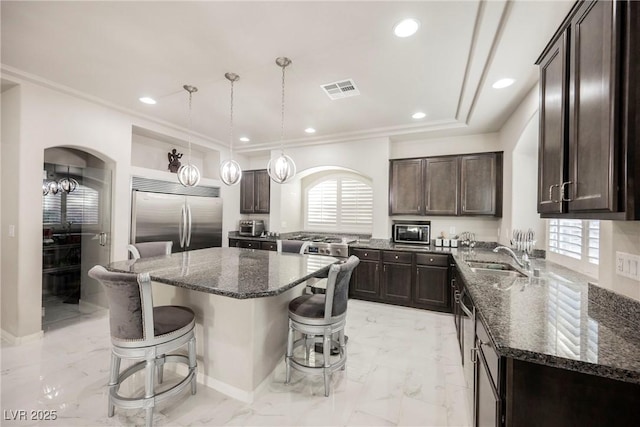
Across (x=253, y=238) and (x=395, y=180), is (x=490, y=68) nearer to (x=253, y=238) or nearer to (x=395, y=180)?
(x=395, y=180)

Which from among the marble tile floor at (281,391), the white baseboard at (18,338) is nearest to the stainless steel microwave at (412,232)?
the marble tile floor at (281,391)

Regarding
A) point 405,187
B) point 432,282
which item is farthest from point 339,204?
point 432,282

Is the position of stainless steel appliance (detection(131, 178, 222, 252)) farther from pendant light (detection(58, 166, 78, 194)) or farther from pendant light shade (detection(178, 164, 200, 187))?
pendant light shade (detection(178, 164, 200, 187))

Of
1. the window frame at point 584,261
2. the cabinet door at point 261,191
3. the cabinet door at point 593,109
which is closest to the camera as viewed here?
the cabinet door at point 593,109

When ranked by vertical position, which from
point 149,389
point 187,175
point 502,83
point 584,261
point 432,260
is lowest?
point 149,389

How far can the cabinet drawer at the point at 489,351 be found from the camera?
3.70ft

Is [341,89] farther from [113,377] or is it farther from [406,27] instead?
[113,377]

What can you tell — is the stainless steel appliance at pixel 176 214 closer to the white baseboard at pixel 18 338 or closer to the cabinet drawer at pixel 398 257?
the white baseboard at pixel 18 338

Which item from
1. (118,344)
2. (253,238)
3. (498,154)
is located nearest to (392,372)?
(118,344)

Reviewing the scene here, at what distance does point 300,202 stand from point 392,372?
4.02 metres

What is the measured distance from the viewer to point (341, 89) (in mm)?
3014

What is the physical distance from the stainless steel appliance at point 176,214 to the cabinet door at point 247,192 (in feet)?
2.40

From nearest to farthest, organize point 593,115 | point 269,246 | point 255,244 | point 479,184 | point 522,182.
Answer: point 593,115, point 522,182, point 479,184, point 269,246, point 255,244

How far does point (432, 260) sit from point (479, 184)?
136 centimetres
